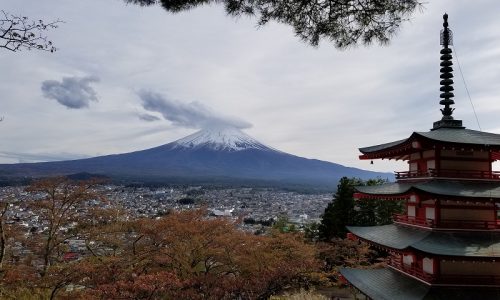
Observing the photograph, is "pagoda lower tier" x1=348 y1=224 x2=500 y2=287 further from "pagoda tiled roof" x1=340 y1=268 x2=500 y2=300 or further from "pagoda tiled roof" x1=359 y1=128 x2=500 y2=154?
"pagoda tiled roof" x1=359 y1=128 x2=500 y2=154

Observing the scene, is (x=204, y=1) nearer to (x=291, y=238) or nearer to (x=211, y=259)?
(x=211, y=259)

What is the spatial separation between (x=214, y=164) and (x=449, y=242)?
139546 mm

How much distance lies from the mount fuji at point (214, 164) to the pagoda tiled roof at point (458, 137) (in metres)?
92.0

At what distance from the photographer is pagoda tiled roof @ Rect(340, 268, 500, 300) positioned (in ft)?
29.9

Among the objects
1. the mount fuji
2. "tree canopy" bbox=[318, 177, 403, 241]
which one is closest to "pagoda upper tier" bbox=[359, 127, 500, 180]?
"tree canopy" bbox=[318, 177, 403, 241]

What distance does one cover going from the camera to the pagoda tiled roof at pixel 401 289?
9125mm

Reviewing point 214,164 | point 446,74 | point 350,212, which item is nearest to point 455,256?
point 446,74

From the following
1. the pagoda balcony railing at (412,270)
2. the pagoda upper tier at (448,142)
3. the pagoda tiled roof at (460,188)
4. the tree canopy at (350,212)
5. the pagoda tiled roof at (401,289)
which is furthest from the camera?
the tree canopy at (350,212)

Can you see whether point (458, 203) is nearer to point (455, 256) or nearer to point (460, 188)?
point (460, 188)

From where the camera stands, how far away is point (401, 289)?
10109mm

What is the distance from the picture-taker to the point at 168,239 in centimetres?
1627

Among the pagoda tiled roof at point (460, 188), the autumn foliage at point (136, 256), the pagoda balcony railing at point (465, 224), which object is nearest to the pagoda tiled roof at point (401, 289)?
the pagoda balcony railing at point (465, 224)

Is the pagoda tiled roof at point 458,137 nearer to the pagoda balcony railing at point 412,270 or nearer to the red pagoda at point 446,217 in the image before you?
the red pagoda at point 446,217

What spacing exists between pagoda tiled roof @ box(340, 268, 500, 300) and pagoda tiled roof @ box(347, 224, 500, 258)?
3.03 ft
